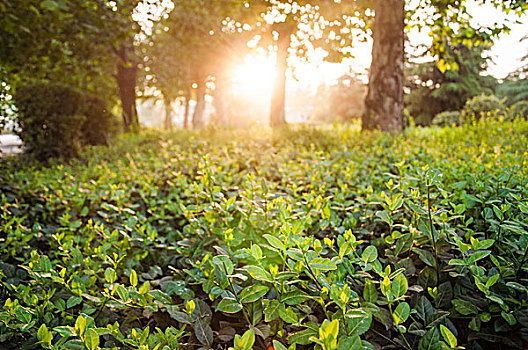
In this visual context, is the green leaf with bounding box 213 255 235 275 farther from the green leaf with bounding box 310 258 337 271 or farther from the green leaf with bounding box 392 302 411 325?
the green leaf with bounding box 392 302 411 325

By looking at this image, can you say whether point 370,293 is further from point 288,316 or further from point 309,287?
point 288,316

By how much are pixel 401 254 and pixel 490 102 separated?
773 inches

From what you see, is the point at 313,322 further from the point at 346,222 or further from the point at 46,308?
the point at 46,308

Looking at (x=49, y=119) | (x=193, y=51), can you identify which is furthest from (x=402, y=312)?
(x=193, y=51)

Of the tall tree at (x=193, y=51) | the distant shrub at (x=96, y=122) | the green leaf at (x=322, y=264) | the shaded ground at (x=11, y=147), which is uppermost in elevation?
the tall tree at (x=193, y=51)

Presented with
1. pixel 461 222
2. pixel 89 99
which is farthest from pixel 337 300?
pixel 89 99

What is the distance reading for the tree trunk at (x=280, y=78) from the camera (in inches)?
525

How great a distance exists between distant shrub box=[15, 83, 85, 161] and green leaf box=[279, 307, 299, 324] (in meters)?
9.56

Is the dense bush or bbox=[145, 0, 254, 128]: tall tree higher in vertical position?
bbox=[145, 0, 254, 128]: tall tree

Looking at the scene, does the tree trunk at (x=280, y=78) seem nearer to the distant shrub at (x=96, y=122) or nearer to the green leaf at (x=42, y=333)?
the distant shrub at (x=96, y=122)

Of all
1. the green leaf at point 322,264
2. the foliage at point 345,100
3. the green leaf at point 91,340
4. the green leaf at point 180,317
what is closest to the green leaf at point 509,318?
the green leaf at point 322,264

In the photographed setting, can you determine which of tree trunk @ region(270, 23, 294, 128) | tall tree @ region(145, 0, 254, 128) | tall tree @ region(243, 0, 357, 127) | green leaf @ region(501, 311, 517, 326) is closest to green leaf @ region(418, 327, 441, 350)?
green leaf @ region(501, 311, 517, 326)

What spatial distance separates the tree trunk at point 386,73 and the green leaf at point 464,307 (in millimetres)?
6529

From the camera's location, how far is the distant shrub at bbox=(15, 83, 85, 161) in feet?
28.8
